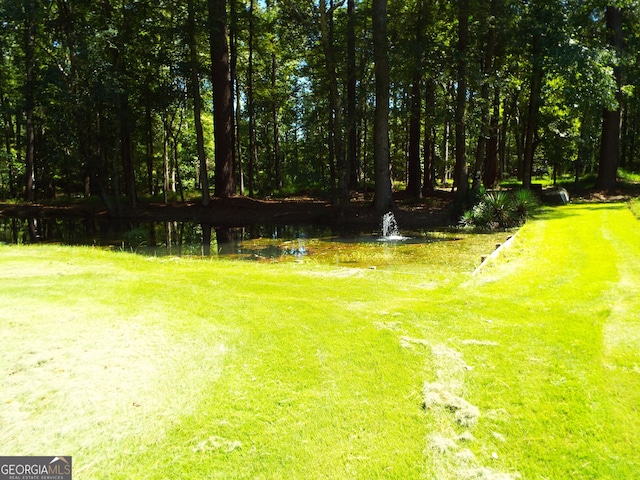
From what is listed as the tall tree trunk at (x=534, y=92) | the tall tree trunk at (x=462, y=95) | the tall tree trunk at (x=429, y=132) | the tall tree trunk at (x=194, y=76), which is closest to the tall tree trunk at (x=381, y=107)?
the tall tree trunk at (x=429, y=132)

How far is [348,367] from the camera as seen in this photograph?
4.18m

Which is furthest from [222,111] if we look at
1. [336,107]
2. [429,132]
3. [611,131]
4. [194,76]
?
[611,131]

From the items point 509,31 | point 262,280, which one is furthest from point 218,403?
point 509,31

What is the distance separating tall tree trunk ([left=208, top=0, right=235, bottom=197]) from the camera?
20.7 m

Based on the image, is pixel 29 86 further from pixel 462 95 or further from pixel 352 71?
pixel 462 95

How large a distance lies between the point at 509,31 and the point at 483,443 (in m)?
17.2

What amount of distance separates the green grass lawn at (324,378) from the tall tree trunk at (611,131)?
59.1 ft

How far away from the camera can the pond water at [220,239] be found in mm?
11766

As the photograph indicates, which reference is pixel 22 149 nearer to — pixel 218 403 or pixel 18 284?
pixel 18 284

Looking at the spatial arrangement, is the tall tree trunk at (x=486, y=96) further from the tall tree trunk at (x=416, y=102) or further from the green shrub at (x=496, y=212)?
the tall tree trunk at (x=416, y=102)

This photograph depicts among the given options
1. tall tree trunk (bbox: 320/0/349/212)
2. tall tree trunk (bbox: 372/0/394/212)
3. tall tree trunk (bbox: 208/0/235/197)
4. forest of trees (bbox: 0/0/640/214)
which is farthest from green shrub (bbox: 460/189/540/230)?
tall tree trunk (bbox: 208/0/235/197)

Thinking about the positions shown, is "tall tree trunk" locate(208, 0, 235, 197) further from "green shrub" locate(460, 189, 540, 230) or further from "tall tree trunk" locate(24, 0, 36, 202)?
"green shrub" locate(460, 189, 540, 230)

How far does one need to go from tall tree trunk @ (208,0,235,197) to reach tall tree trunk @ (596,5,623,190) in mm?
17340

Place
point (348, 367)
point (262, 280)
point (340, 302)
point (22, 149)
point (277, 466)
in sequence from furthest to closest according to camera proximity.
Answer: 1. point (22, 149)
2. point (262, 280)
3. point (340, 302)
4. point (348, 367)
5. point (277, 466)
